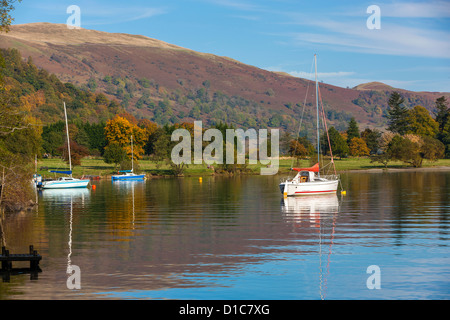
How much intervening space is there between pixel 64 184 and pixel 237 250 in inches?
2706

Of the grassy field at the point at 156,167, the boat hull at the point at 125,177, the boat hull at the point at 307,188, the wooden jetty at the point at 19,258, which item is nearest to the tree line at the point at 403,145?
the grassy field at the point at 156,167

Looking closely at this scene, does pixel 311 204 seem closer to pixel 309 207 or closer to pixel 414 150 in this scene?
pixel 309 207

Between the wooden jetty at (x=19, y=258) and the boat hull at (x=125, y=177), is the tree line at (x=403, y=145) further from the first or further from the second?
the wooden jetty at (x=19, y=258)

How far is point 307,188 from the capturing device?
70.5 m

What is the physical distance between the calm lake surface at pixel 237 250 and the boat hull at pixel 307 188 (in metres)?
7.93

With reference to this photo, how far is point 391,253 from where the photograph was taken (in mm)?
31891

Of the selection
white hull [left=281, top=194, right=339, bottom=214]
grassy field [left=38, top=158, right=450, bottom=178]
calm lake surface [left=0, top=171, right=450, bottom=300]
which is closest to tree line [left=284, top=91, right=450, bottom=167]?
grassy field [left=38, top=158, right=450, bottom=178]

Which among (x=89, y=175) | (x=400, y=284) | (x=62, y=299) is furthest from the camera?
(x=89, y=175)

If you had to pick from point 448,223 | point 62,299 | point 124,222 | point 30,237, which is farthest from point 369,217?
point 62,299

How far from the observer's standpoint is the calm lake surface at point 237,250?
24062mm

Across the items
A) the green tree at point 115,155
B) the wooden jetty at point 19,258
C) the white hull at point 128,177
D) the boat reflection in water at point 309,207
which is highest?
the green tree at point 115,155

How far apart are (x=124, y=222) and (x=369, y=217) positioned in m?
21.1
